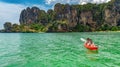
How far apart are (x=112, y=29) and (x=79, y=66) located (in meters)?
178

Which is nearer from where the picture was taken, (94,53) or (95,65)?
(95,65)

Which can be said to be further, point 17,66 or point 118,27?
point 118,27

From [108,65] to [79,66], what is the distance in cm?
271

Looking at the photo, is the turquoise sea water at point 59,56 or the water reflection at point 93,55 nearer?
the turquoise sea water at point 59,56

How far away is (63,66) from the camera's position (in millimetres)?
21172

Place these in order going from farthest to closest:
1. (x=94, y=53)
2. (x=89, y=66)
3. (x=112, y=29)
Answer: (x=112, y=29), (x=94, y=53), (x=89, y=66)

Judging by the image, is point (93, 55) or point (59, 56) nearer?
point (59, 56)

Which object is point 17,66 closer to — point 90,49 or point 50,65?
point 50,65

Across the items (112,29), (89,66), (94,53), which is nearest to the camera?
(89,66)

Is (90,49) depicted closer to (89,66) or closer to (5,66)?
(89,66)

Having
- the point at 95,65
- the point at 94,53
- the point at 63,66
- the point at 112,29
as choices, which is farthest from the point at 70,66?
the point at 112,29

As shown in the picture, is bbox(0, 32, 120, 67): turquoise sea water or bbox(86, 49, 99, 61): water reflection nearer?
bbox(0, 32, 120, 67): turquoise sea water

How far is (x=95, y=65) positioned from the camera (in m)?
21.5

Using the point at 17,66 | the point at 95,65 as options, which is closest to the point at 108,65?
the point at 95,65
